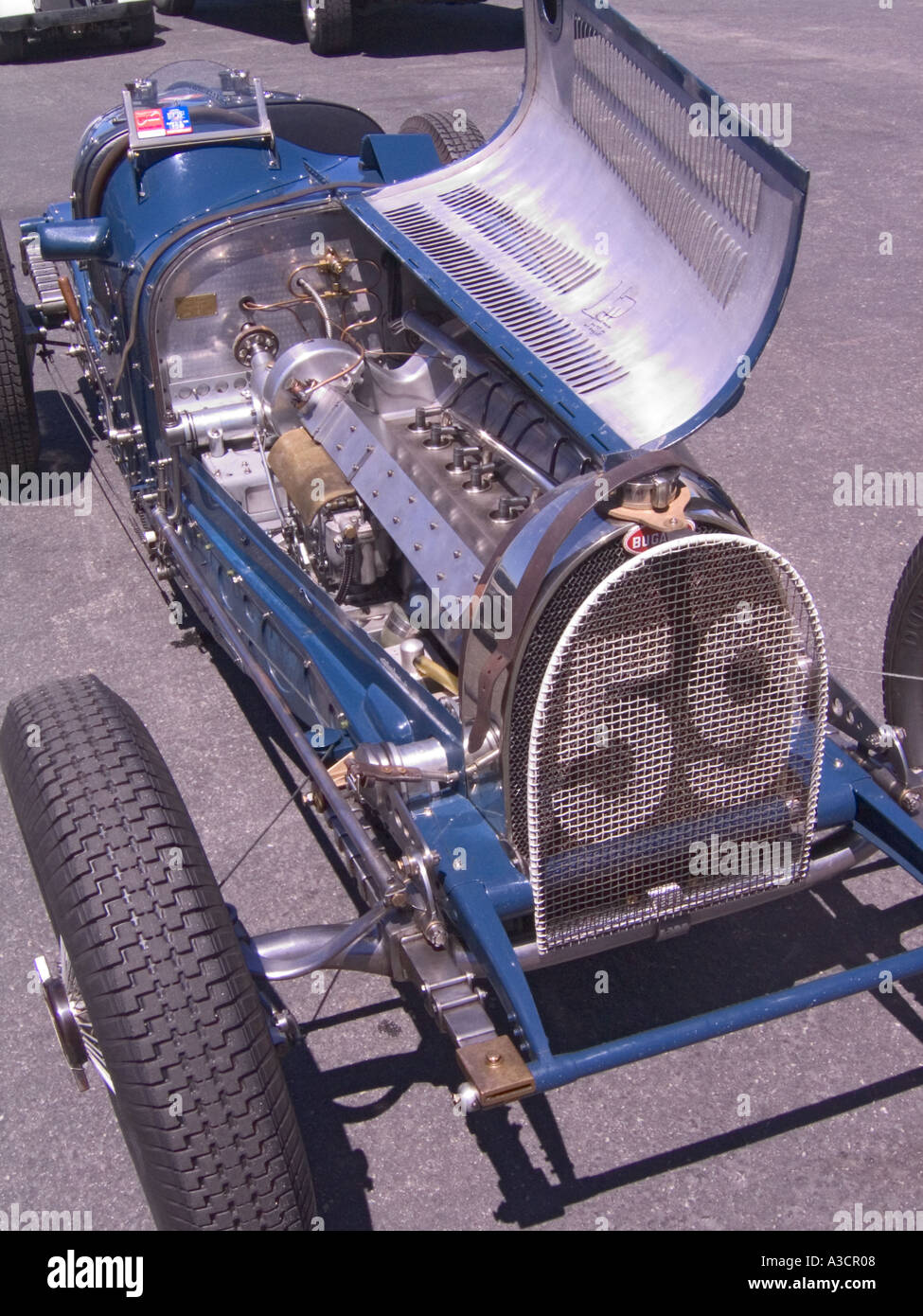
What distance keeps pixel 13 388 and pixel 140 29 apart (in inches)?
380

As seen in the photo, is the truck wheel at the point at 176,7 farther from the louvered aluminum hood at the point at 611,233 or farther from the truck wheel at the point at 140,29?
the louvered aluminum hood at the point at 611,233

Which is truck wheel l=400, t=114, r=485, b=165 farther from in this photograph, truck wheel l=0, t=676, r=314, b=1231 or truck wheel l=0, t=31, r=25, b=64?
truck wheel l=0, t=31, r=25, b=64

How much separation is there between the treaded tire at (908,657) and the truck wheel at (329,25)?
10.7 metres

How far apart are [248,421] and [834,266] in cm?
476

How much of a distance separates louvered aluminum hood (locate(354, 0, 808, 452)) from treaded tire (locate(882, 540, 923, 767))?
2.90 ft

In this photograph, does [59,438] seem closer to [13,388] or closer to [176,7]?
[13,388]

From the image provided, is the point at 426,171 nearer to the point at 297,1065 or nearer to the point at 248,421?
the point at 248,421

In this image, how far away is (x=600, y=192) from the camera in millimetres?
2881

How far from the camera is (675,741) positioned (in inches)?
87.8

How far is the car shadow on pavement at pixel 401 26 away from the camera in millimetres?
Result: 12391

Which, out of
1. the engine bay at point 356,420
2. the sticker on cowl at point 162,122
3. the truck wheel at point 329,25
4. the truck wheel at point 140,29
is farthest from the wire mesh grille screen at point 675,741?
the truck wheel at point 140,29

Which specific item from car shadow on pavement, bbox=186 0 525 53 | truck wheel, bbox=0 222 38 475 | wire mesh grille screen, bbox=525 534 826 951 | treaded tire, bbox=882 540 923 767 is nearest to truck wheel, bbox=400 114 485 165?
truck wheel, bbox=0 222 38 475
